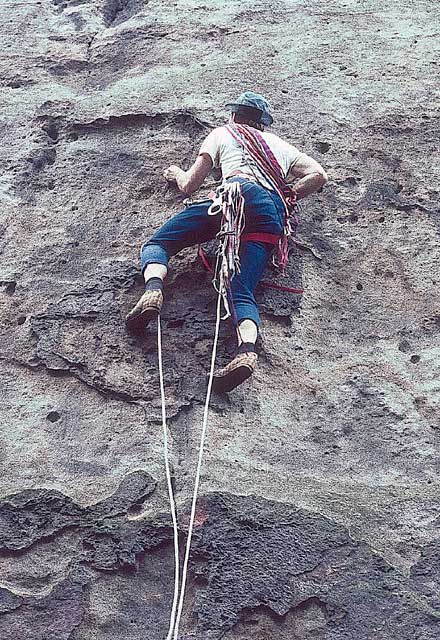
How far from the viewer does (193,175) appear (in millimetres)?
4164

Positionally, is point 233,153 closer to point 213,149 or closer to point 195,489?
point 213,149

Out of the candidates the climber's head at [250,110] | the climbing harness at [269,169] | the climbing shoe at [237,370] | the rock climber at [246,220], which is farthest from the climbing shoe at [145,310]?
the climber's head at [250,110]

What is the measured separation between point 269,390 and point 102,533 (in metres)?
0.92

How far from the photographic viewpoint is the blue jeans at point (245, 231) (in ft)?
12.6

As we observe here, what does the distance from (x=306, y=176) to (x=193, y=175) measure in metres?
0.51

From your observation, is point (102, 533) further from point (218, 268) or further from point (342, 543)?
point (218, 268)

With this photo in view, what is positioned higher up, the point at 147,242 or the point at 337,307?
the point at 147,242

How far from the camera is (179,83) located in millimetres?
4992

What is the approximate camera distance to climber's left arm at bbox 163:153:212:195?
162 inches

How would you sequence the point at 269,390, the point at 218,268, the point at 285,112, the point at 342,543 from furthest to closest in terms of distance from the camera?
the point at 285,112 < the point at 218,268 < the point at 269,390 < the point at 342,543

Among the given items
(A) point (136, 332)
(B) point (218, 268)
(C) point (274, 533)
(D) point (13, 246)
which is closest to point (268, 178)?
(B) point (218, 268)

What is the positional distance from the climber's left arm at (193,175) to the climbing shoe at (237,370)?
96cm

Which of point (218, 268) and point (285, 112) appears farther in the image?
point (285, 112)

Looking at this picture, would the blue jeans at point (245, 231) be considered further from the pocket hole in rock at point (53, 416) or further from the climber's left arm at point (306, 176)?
the pocket hole in rock at point (53, 416)
